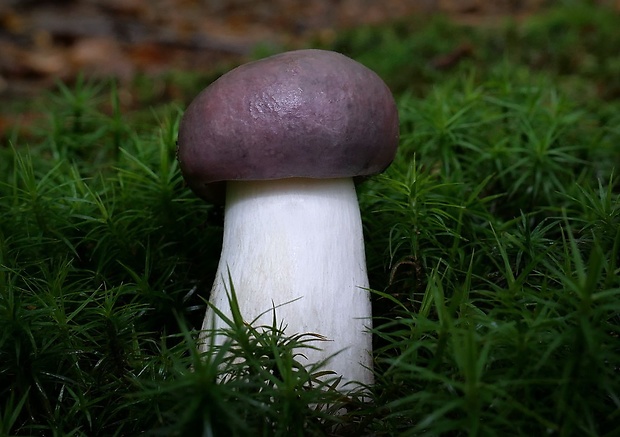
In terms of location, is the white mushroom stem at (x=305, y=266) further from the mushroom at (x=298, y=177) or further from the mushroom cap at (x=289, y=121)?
the mushroom cap at (x=289, y=121)

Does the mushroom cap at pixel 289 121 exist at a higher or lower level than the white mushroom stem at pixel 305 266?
higher

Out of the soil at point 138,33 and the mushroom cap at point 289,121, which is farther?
the soil at point 138,33

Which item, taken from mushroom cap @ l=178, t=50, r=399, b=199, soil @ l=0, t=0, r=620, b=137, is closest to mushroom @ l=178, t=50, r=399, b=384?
mushroom cap @ l=178, t=50, r=399, b=199

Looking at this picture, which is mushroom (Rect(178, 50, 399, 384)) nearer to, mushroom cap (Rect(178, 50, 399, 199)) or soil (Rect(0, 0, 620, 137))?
mushroom cap (Rect(178, 50, 399, 199))

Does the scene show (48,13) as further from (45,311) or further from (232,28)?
(45,311)

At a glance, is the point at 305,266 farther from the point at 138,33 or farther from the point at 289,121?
the point at 138,33

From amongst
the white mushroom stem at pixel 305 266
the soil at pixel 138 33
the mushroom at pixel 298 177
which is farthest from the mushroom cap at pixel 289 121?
the soil at pixel 138 33

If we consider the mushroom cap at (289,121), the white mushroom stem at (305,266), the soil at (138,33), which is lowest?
the white mushroom stem at (305,266)

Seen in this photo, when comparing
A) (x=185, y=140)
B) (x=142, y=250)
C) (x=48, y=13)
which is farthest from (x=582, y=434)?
(x=48, y=13)
